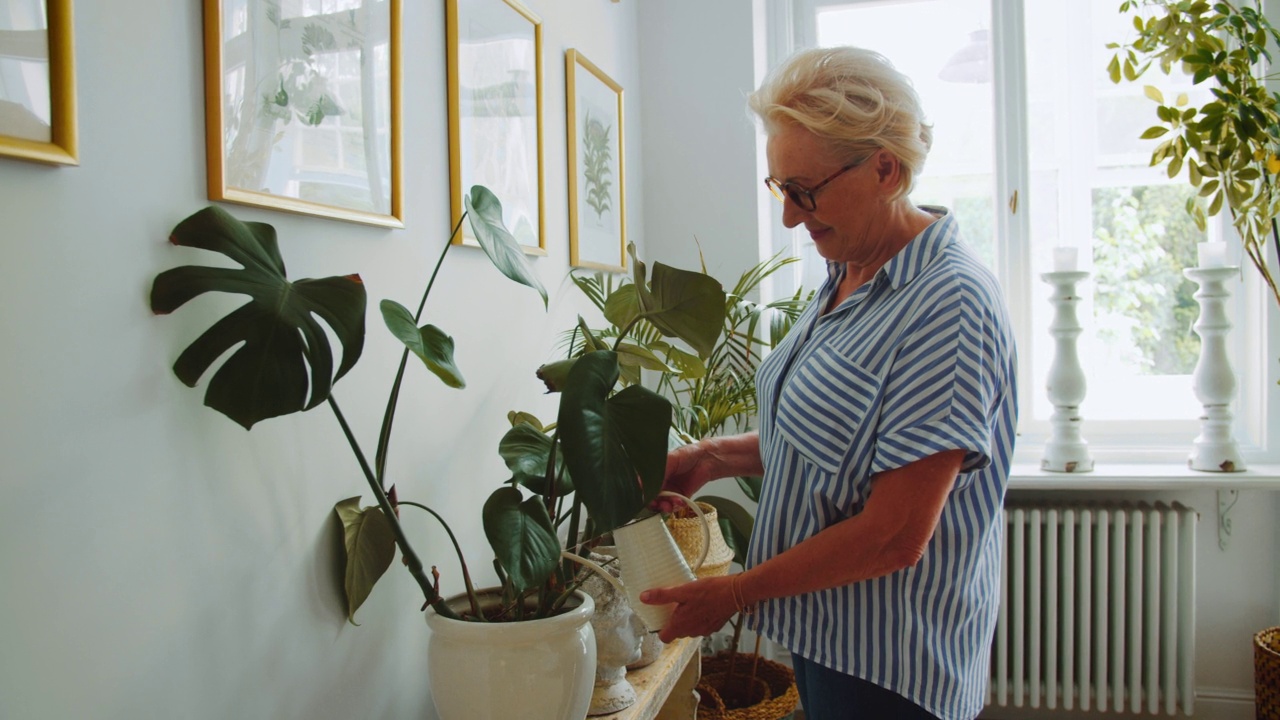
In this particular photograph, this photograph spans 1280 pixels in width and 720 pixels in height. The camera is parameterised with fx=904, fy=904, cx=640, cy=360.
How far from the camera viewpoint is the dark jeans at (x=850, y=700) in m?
1.13

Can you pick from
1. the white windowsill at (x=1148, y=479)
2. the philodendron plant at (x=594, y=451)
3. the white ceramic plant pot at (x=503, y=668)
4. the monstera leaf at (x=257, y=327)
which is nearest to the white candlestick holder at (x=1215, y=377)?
the white windowsill at (x=1148, y=479)

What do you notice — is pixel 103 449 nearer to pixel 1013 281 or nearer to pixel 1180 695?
pixel 1013 281

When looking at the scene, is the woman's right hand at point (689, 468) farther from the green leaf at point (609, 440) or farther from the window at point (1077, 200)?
the window at point (1077, 200)

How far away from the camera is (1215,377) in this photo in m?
2.57

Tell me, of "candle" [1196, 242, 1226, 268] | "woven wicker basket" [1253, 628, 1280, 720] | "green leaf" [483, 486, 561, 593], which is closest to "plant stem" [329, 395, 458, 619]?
"green leaf" [483, 486, 561, 593]

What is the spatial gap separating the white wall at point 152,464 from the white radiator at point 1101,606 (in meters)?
1.96

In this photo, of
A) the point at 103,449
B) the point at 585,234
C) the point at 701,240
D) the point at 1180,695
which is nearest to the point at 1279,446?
the point at 1180,695

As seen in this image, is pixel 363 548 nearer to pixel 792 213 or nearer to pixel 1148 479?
pixel 792 213

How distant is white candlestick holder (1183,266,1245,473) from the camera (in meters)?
2.56

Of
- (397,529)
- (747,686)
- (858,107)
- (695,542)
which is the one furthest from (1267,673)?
(397,529)

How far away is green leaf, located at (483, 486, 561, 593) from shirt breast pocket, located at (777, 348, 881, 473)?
0.35m

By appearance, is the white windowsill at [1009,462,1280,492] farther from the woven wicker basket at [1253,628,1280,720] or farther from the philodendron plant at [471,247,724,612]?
the philodendron plant at [471,247,724,612]

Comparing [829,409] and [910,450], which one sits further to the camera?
[829,409]

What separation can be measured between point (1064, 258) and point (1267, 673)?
1.23m
